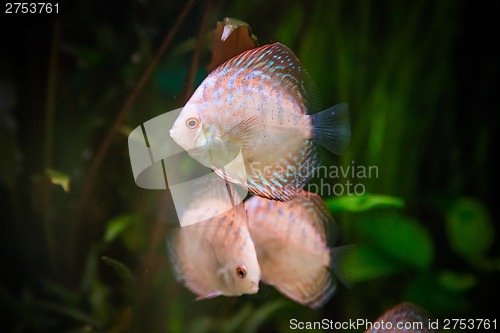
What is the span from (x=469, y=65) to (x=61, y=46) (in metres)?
0.96

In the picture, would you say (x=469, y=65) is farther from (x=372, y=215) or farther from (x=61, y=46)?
(x=61, y=46)

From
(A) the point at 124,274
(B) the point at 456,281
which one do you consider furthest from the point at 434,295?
(A) the point at 124,274

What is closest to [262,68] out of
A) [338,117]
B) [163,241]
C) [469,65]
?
[338,117]

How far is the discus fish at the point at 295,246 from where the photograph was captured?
2.80 feet

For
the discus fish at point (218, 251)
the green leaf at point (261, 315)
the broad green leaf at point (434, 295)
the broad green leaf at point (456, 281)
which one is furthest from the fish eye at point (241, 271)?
the broad green leaf at point (456, 281)

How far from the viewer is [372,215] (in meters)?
0.94

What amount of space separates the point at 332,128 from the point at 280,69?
0.16 metres

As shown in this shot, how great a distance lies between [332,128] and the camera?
0.81 meters

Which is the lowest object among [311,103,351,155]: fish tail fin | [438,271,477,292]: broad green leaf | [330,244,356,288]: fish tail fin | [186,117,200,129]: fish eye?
[438,271,477,292]: broad green leaf

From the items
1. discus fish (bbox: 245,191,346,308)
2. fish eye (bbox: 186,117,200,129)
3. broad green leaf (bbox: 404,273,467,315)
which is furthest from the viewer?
broad green leaf (bbox: 404,273,467,315)

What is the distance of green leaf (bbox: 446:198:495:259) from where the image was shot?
1.02 metres

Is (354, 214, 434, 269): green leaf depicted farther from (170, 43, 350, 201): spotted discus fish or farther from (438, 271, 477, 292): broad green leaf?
(170, 43, 350, 201): spotted discus fish
